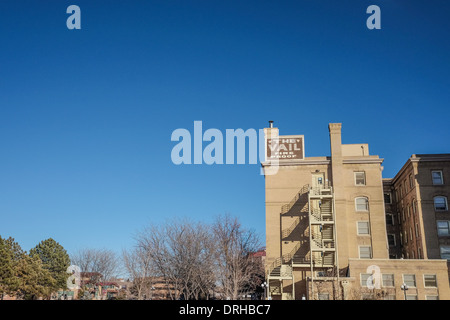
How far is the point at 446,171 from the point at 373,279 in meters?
15.7

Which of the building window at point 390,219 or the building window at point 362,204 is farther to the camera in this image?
the building window at point 390,219

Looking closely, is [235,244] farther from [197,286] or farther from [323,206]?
[323,206]

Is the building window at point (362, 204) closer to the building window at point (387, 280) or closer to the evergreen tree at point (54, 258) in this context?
the building window at point (387, 280)

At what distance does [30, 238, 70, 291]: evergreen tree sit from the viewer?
71.9 m

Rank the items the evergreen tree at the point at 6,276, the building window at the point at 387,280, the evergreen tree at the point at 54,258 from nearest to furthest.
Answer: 1. the building window at the point at 387,280
2. the evergreen tree at the point at 6,276
3. the evergreen tree at the point at 54,258

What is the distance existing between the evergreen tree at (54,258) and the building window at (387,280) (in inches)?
2015

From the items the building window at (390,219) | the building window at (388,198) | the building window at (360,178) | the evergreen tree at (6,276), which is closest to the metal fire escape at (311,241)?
the building window at (360,178)

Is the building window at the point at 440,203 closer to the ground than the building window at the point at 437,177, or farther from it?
closer to the ground

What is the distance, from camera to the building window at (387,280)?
43688mm

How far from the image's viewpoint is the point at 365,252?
48.9 m

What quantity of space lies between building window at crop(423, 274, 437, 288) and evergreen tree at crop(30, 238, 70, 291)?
180 feet

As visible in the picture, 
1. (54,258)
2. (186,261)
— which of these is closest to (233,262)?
(186,261)

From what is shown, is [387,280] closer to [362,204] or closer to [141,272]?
[362,204]

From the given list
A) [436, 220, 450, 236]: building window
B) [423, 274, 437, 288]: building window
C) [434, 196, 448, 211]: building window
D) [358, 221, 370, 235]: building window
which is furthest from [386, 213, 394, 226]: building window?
[423, 274, 437, 288]: building window
